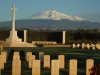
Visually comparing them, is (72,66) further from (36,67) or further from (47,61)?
(47,61)

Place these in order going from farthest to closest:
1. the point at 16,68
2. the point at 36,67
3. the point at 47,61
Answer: the point at 47,61, the point at 16,68, the point at 36,67

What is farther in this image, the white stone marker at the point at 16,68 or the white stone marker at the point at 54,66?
the white stone marker at the point at 16,68

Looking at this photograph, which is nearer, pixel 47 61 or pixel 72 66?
pixel 72 66

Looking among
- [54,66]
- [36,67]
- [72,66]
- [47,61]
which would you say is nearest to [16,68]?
[36,67]

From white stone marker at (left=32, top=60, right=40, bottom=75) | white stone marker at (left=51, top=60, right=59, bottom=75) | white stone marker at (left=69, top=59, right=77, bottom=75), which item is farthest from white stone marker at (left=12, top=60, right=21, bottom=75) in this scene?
white stone marker at (left=69, top=59, right=77, bottom=75)

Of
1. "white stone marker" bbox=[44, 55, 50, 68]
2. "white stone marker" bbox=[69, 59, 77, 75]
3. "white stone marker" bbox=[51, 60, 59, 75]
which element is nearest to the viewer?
"white stone marker" bbox=[51, 60, 59, 75]

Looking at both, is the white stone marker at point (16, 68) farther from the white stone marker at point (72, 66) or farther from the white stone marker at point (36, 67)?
the white stone marker at point (72, 66)

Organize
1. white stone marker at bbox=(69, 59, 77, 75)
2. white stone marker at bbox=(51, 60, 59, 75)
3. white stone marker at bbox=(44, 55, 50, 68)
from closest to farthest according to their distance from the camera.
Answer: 1. white stone marker at bbox=(51, 60, 59, 75)
2. white stone marker at bbox=(69, 59, 77, 75)
3. white stone marker at bbox=(44, 55, 50, 68)

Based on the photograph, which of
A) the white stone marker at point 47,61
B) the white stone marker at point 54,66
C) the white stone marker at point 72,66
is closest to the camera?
the white stone marker at point 54,66

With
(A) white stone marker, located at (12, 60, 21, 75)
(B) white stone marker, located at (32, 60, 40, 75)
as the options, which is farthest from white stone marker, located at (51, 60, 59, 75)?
(A) white stone marker, located at (12, 60, 21, 75)

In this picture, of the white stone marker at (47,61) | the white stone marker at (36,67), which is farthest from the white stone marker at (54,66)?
the white stone marker at (47,61)

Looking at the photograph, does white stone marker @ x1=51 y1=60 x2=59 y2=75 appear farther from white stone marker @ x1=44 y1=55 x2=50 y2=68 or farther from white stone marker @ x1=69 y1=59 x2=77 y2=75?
white stone marker @ x1=44 y1=55 x2=50 y2=68

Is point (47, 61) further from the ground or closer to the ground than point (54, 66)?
closer to the ground

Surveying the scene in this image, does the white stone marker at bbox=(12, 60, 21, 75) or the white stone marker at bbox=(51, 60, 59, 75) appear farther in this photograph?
the white stone marker at bbox=(12, 60, 21, 75)
